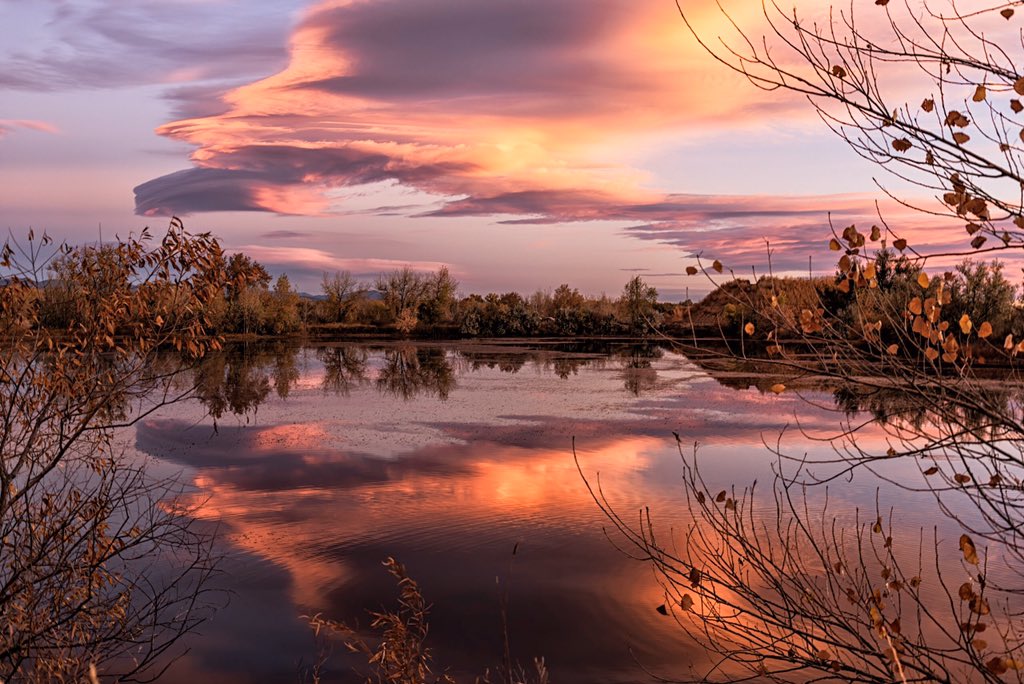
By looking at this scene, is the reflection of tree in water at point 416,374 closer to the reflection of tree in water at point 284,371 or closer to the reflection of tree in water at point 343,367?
the reflection of tree in water at point 343,367

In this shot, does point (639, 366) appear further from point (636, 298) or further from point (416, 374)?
point (636, 298)

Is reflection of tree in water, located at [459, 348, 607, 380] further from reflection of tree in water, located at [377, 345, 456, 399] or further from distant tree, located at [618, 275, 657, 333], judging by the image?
distant tree, located at [618, 275, 657, 333]

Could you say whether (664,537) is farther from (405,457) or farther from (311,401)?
(311,401)

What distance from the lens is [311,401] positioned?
34.9 meters

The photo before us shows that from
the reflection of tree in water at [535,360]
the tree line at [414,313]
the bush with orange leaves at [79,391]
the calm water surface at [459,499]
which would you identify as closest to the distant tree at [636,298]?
the tree line at [414,313]

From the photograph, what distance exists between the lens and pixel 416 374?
46.1 meters

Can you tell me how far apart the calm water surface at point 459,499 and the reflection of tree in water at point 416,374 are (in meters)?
0.46

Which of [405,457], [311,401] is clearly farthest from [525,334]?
[405,457]

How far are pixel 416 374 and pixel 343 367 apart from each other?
703 centimetres

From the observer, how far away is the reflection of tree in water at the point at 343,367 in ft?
134

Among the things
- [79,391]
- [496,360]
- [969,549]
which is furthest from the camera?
[496,360]

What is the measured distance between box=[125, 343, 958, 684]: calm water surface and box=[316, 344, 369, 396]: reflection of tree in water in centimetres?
82

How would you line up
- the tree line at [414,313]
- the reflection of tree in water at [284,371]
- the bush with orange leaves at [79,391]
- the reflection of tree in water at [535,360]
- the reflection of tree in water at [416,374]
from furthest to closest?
1. the tree line at [414,313]
2. the reflection of tree in water at [535,360]
3. the reflection of tree in water at [284,371]
4. the reflection of tree in water at [416,374]
5. the bush with orange leaves at [79,391]

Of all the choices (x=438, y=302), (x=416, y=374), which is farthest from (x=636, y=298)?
(x=416, y=374)
